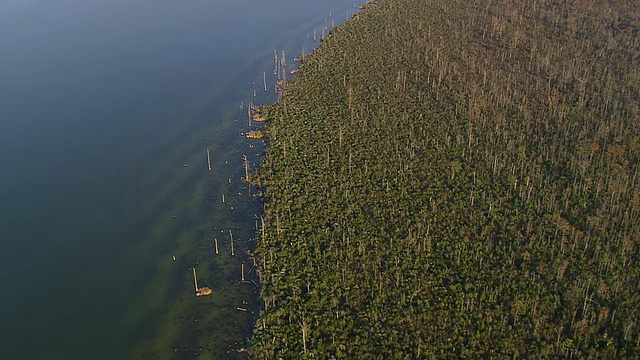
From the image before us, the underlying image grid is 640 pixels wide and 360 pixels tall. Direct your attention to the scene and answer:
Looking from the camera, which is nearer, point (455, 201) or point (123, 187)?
point (455, 201)

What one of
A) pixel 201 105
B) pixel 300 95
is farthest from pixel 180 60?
pixel 300 95

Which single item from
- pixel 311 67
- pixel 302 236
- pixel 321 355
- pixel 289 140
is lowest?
pixel 321 355

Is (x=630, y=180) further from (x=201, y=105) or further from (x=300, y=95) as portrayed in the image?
(x=201, y=105)

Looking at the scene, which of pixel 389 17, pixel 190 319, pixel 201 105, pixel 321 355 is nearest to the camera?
pixel 321 355
